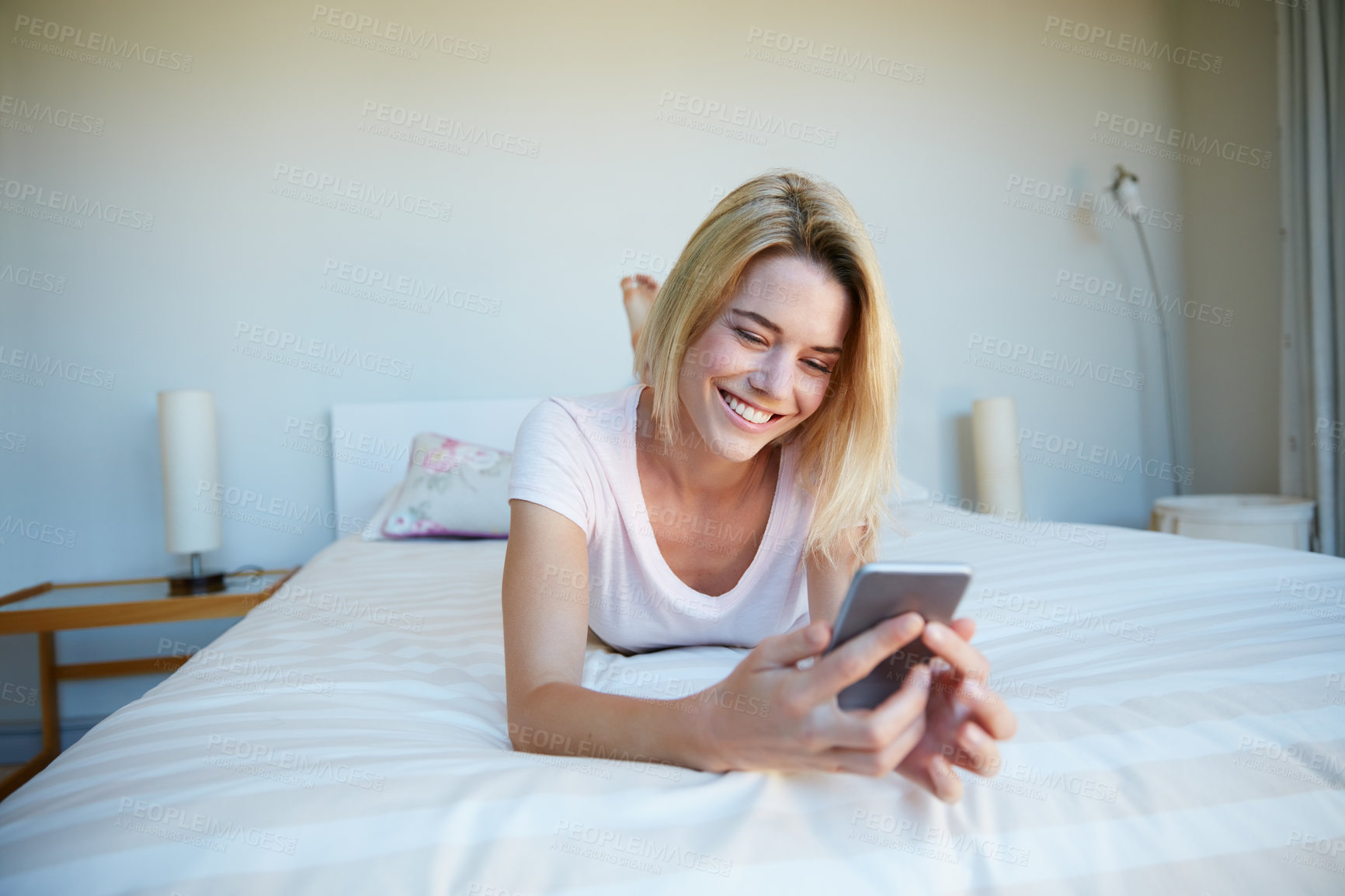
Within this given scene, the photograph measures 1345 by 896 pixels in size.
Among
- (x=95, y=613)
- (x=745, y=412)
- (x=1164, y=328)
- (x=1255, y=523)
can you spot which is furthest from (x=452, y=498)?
(x=1164, y=328)

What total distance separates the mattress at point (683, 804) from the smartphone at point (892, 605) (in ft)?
0.25

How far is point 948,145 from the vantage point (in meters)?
3.36

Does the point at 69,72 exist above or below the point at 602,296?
above

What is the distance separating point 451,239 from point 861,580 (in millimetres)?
2716

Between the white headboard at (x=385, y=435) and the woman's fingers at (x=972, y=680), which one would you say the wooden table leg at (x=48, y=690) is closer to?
the white headboard at (x=385, y=435)

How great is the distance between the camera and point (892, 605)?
63cm

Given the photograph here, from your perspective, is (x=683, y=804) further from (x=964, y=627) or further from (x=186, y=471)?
(x=186, y=471)

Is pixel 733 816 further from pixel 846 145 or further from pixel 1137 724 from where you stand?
pixel 846 145

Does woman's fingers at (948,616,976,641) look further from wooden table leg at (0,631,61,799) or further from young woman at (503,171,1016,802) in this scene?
wooden table leg at (0,631,61,799)

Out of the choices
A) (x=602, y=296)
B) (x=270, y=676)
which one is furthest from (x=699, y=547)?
(x=602, y=296)

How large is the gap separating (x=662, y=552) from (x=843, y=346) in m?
0.38

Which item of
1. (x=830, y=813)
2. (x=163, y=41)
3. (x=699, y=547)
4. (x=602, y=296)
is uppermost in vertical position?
(x=163, y=41)

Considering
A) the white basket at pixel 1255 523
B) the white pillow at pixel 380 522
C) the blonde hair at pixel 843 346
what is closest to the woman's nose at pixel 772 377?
the blonde hair at pixel 843 346

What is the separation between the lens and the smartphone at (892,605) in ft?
1.95
